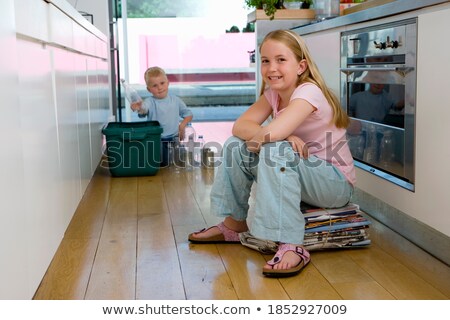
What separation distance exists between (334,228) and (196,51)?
17.2 feet

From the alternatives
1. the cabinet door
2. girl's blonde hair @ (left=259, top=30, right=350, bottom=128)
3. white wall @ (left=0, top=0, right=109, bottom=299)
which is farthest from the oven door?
white wall @ (left=0, top=0, right=109, bottom=299)

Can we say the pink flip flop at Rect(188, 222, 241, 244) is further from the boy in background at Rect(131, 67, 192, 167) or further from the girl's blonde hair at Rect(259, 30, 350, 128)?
the boy in background at Rect(131, 67, 192, 167)

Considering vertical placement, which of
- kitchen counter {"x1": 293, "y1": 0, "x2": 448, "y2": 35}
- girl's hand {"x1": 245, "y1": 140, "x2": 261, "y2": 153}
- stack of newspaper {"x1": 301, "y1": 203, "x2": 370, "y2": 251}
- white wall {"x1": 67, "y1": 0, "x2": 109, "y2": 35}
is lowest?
stack of newspaper {"x1": 301, "y1": 203, "x2": 370, "y2": 251}

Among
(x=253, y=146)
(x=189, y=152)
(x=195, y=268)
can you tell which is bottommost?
(x=195, y=268)

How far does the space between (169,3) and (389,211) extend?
4956mm

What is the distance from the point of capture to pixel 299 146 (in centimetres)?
237

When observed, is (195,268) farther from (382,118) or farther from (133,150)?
(133,150)

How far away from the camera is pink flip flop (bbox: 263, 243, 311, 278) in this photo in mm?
2199

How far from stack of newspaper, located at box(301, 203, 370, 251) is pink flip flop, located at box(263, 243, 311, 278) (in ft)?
0.34

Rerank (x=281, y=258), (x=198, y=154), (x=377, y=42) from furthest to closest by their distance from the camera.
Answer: (x=198, y=154), (x=377, y=42), (x=281, y=258)

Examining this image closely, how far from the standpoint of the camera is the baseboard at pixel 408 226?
2.37 metres

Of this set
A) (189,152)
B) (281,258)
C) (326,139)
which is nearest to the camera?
(281,258)

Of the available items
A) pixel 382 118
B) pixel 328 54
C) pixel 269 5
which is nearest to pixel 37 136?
pixel 382 118

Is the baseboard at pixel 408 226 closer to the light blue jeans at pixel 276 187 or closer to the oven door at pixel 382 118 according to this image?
the oven door at pixel 382 118
